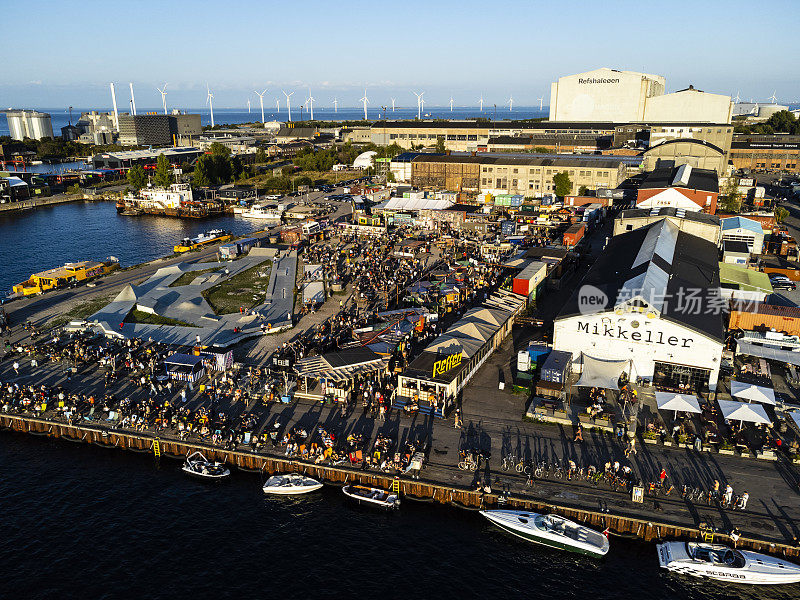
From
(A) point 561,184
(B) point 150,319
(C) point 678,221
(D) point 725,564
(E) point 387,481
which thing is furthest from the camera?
(A) point 561,184

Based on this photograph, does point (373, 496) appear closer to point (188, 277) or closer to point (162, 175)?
Answer: point (188, 277)

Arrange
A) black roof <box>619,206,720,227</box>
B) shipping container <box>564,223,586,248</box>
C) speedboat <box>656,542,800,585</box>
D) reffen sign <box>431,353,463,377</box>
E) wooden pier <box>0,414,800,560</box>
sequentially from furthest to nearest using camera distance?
1. shipping container <box>564,223,586,248</box>
2. black roof <box>619,206,720,227</box>
3. reffen sign <box>431,353,463,377</box>
4. wooden pier <box>0,414,800,560</box>
5. speedboat <box>656,542,800,585</box>

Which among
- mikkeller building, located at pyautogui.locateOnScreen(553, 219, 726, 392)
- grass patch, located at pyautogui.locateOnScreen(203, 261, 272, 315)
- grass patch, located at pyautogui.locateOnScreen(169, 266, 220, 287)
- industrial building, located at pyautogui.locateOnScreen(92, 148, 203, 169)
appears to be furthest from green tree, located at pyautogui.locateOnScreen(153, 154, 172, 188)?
mikkeller building, located at pyautogui.locateOnScreen(553, 219, 726, 392)

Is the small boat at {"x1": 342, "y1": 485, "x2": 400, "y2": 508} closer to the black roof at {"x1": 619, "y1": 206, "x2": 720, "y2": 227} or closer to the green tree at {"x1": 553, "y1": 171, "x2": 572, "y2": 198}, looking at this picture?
the black roof at {"x1": 619, "y1": 206, "x2": 720, "y2": 227}

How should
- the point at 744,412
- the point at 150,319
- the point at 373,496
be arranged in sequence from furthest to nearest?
the point at 150,319, the point at 744,412, the point at 373,496

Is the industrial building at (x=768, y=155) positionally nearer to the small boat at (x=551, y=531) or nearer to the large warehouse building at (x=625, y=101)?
the large warehouse building at (x=625, y=101)

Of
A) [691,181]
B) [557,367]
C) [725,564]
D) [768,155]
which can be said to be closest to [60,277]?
[557,367]

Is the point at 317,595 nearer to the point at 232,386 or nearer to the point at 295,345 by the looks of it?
the point at 232,386
